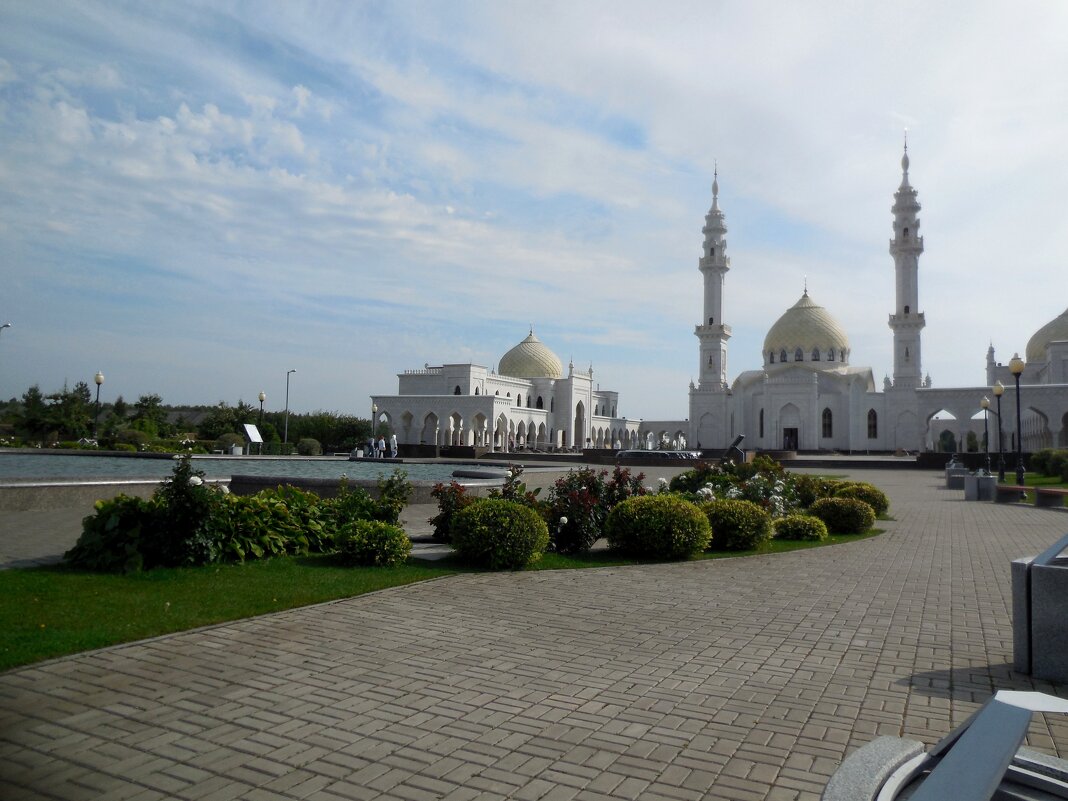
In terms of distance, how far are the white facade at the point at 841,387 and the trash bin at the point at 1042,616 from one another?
49.0 meters

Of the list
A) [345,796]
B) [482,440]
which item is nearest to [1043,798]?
[345,796]

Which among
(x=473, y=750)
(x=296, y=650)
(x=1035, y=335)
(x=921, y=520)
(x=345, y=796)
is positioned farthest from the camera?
(x=1035, y=335)

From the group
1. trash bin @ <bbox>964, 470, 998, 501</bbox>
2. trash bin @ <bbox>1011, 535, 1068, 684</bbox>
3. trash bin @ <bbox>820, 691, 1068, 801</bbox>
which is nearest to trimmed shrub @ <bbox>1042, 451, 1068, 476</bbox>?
trash bin @ <bbox>964, 470, 998, 501</bbox>

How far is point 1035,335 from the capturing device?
58594 mm

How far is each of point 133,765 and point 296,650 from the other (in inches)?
78.0

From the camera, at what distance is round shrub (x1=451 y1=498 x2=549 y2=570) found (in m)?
9.25

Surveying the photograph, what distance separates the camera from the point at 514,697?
4.83 m

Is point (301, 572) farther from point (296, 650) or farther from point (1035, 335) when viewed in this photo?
point (1035, 335)

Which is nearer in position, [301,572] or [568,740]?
[568,740]

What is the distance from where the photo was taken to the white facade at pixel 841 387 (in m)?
51.7

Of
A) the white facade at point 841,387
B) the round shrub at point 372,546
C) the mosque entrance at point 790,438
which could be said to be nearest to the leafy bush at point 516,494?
the round shrub at point 372,546

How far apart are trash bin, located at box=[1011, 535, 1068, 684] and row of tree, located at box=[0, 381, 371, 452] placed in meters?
32.0

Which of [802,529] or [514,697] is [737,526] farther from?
[514,697]

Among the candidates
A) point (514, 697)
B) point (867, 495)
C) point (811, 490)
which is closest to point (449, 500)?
point (514, 697)
